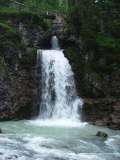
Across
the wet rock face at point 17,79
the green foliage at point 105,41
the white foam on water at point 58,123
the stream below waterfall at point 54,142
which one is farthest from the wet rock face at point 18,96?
the green foliage at point 105,41

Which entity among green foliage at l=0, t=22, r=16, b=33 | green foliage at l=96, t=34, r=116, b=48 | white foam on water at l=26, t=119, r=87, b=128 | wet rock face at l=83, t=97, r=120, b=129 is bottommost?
white foam on water at l=26, t=119, r=87, b=128

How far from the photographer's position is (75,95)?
30.2 m

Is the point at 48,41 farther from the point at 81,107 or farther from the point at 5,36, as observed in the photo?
the point at 81,107

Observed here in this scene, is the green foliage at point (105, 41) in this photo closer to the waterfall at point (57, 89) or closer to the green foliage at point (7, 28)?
the waterfall at point (57, 89)

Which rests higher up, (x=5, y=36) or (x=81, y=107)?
(x=5, y=36)

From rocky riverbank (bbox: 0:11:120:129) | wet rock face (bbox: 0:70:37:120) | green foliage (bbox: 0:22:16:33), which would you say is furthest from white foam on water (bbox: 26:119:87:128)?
green foliage (bbox: 0:22:16:33)

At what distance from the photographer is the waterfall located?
29406mm

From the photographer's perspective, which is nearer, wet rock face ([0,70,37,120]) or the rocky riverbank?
wet rock face ([0,70,37,120])

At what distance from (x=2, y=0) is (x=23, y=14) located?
33.8 feet

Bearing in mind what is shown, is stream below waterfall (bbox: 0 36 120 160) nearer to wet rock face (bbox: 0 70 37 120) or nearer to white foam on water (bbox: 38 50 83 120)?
white foam on water (bbox: 38 50 83 120)

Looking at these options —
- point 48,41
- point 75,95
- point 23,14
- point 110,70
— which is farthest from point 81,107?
point 23,14

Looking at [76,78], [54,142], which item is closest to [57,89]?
[76,78]

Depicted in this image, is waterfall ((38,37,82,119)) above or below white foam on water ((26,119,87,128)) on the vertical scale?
above

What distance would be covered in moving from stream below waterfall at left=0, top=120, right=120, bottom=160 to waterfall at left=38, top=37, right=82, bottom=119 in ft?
8.21
